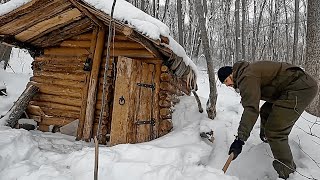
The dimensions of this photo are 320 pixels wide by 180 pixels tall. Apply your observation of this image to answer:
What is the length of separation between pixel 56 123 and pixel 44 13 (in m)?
2.31

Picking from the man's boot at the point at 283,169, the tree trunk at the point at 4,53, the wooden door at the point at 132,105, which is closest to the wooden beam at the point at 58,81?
the wooden door at the point at 132,105

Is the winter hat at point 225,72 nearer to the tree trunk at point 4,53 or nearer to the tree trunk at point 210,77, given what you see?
the tree trunk at point 210,77

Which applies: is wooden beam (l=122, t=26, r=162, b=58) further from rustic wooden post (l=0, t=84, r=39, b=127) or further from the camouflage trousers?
rustic wooden post (l=0, t=84, r=39, b=127)

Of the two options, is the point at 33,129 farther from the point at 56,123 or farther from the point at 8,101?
the point at 8,101

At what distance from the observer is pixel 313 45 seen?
6172mm

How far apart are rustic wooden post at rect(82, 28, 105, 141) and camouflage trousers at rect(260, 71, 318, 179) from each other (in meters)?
3.41

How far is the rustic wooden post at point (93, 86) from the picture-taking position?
19.1 feet

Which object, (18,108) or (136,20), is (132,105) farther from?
(18,108)

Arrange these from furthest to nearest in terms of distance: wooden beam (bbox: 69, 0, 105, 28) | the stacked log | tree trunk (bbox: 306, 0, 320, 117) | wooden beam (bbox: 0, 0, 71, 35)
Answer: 1. tree trunk (bbox: 306, 0, 320, 117)
2. the stacked log
3. wooden beam (bbox: 0, 0, 71, 35)
4. wooden beam (bbox: 69, 0, 105, 28)

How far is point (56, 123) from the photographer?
6.28 m

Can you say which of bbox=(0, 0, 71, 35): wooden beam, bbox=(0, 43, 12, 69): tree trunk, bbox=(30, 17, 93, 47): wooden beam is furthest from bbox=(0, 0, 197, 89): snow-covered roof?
bbox=(0, 43, 12, 69): tree trunk

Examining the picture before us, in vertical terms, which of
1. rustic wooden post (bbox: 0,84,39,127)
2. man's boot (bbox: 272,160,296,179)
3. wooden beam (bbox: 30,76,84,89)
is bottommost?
man's boot (bbox: 272,160,296,179)

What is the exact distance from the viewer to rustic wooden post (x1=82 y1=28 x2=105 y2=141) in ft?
19.1

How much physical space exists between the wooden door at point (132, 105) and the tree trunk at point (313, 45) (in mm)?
3408
